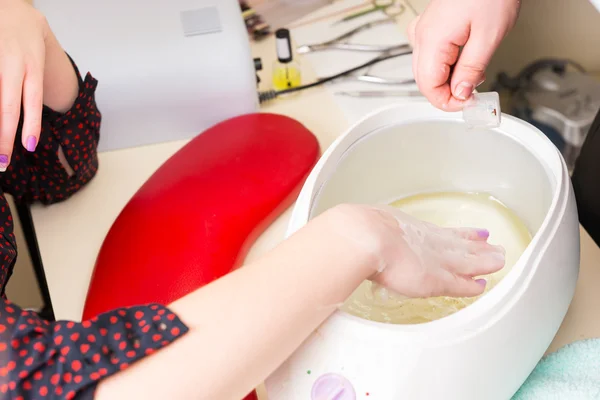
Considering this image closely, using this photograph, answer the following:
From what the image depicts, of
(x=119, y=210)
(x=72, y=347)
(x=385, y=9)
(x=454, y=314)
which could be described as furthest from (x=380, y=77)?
(x=72, y=347)

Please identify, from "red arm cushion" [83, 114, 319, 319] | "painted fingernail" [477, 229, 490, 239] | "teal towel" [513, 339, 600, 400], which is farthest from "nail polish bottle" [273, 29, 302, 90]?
"teal towel" [513, 339, 600, 400]

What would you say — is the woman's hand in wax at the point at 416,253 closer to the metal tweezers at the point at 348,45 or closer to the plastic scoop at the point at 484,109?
the plastic scoop at the point at 484,109

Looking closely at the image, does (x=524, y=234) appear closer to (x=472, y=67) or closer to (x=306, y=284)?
(x=472, y=67)

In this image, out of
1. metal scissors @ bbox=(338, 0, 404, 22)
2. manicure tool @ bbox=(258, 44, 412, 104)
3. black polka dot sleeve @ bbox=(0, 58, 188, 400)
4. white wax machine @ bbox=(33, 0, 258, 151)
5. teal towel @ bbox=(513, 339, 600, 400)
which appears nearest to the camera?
black polka dot sleeve @ bbox=(0, 58, 188, 400)

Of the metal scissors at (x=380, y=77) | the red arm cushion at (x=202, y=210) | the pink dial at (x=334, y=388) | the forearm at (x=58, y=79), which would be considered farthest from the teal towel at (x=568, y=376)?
the forearm at (x=58, y=79)

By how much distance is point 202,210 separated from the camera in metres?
0.67

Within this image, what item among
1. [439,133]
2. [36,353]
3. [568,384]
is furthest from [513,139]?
[36,353]

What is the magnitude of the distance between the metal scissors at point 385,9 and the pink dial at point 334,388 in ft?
2.31

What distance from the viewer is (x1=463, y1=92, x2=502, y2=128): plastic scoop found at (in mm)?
583

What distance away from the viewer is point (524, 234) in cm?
65

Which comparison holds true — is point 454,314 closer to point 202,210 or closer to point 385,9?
point 202,210

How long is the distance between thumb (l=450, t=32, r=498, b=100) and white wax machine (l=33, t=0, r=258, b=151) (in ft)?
0.98

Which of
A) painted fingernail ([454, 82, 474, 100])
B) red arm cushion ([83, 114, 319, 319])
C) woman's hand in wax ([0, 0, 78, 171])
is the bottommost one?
red arm cushion ([83, 114, 319, 319])

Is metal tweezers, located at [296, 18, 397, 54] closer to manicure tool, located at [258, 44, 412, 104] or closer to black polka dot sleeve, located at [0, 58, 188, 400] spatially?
manicure tool, located at [258, 44, 412, 104]
